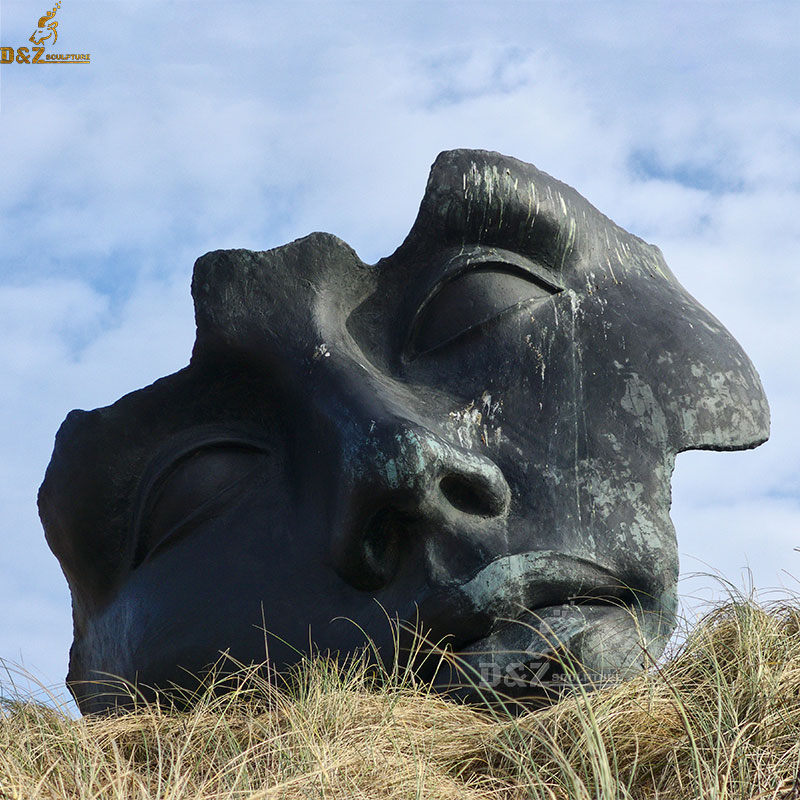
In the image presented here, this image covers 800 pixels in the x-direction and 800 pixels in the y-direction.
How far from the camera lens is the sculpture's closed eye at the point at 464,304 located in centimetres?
386

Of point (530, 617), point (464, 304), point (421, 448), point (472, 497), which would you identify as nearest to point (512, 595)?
point (530, 617)

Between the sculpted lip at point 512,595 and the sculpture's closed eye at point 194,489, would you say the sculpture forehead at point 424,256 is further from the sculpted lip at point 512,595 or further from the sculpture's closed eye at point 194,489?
the sculpted lip at point 512,595

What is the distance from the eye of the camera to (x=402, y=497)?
3500 millimetres

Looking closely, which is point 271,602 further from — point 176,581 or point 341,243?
point 341,243

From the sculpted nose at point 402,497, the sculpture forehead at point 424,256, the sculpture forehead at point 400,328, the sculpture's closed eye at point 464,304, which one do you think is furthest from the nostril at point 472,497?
the sculpture forehead at point 424,256

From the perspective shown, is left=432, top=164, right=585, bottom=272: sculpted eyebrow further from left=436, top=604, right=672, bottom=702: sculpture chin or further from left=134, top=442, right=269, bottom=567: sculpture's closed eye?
left=436, top=604, right=672, bottom=702: sculpture chin

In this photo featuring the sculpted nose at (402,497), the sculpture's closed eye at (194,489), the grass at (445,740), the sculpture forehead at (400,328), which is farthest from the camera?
the sculpture's closed eye at (194,489)

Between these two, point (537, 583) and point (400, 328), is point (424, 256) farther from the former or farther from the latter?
point (537, 583)

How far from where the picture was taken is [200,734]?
126 inches

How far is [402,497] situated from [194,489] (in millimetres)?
758

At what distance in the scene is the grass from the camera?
2.75 metres

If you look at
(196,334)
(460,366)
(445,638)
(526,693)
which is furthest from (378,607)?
(196,334)

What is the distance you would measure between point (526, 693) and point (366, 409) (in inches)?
33.8

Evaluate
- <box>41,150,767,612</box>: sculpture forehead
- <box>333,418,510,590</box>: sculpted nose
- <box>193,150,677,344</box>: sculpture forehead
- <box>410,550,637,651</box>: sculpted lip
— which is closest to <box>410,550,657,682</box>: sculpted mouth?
<box>410,550,637,651</box>: sculpted lip
